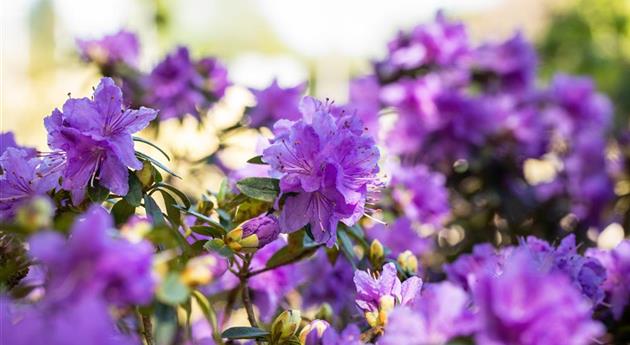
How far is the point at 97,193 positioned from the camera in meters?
0.89

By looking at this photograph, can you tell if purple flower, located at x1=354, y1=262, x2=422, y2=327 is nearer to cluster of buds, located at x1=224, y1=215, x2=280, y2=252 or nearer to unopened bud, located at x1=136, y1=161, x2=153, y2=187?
cluster of buds, located at x1=224, y1=215, x2=280, y2=252

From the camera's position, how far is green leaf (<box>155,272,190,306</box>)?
1.97 feet

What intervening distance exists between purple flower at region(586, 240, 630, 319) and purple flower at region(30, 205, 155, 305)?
31.4 inches

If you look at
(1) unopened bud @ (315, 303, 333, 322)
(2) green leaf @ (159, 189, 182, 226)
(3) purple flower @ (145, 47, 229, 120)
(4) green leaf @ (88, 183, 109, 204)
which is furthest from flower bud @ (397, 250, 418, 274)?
(3) purple flower @ (145, 47, 229, 120)

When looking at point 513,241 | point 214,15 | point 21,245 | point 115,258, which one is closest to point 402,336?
point 115,258

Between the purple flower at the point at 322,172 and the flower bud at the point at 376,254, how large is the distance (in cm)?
17

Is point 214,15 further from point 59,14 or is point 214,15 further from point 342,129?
point 342,129

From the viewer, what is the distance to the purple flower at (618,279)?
3.75 ft

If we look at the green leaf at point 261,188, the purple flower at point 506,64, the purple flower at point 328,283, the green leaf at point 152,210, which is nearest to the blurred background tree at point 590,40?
the purple flower at point 506,64

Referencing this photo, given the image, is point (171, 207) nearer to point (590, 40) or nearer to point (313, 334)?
point (313, 334)

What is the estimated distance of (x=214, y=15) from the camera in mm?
10703

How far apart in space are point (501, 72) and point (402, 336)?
1.87m

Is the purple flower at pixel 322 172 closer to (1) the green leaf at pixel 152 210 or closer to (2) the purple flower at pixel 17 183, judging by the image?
(1) the green leaf at pixel 152 210

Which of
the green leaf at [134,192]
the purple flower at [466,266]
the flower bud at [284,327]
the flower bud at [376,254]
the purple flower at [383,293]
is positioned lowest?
the purple flower at [466,266]
